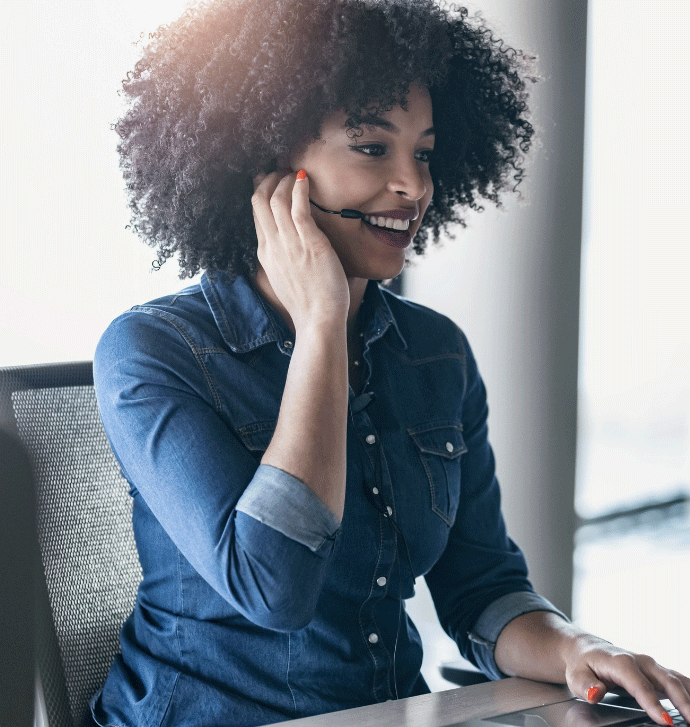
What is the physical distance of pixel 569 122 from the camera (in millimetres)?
2256

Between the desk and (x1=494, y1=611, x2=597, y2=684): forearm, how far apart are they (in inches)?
1.6

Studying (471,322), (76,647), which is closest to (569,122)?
(471,322)

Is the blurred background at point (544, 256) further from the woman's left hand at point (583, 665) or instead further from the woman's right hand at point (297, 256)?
the woman's left hand at point (583, 665)

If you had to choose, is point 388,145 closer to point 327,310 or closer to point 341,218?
point 341,218

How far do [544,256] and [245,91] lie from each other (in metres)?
1.29

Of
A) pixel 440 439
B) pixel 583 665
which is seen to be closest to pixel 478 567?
pixel 440 439

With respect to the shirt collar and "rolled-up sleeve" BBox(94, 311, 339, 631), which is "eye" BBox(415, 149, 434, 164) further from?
"rolled-up sleeve" BBox(94, 311, 339, 631)

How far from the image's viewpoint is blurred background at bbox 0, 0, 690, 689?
1.61 metres

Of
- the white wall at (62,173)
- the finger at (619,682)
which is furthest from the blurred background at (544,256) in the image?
the finger at (619,682)

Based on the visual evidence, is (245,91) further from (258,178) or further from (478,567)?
(478,567)

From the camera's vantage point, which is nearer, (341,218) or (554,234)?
(341,218)

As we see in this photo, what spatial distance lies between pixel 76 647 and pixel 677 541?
3.69 metres

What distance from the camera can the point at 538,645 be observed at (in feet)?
3.60

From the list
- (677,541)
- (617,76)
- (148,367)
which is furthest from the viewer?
(677,541)
